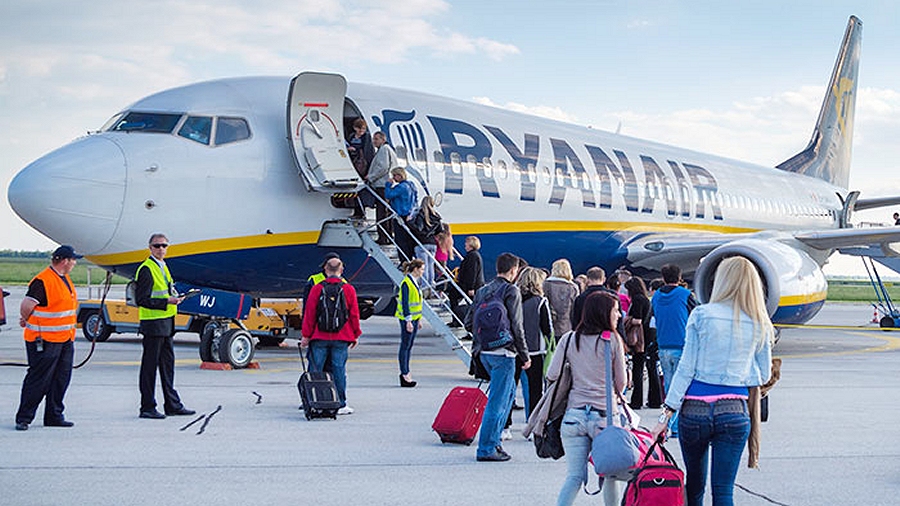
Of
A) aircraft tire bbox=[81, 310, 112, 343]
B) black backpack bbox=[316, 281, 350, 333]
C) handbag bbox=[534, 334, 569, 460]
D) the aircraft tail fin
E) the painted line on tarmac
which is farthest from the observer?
the aircraft tail fin

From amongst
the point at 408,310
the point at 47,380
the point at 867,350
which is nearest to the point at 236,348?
the point at 408,310

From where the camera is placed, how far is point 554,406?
5301 millimetres

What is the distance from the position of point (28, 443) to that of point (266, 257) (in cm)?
509

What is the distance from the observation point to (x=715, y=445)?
4652 millimetres

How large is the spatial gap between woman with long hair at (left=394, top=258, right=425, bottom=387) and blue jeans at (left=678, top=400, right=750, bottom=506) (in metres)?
6.70

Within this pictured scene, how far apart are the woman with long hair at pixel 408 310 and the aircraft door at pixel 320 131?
1454 mm

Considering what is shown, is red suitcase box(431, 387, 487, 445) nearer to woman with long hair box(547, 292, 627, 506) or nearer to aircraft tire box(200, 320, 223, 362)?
woman with long hair box(547, 292, 627, 506)

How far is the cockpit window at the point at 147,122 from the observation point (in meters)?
11.8

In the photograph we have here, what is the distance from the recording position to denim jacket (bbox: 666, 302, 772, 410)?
4652mm

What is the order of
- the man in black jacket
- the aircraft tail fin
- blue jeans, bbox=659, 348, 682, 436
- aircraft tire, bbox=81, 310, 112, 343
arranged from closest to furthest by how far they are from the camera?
blue jeans, bbox=659, 348, 682, 436
the man in black jacket
aircraft tire, bbox=81, 310, 112, 343
the aircraft tail fin

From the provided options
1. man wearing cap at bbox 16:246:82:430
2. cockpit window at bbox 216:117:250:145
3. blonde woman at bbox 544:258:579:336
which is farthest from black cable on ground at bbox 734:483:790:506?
cockpit window at bbox 216:117:250:145

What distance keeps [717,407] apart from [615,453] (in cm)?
53

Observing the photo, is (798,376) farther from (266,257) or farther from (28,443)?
(28,443)

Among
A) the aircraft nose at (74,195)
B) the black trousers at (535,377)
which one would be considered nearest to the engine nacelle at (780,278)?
the black trousers at (535,377)
